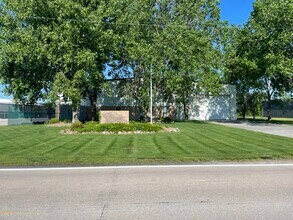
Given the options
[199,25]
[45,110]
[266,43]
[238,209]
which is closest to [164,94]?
[199,25]

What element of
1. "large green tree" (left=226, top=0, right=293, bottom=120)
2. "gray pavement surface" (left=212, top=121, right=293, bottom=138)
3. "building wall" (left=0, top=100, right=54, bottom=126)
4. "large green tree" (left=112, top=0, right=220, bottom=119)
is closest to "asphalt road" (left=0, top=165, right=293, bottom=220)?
"gray pavement surface" (left=212, top=121, right=293, bottom=138)

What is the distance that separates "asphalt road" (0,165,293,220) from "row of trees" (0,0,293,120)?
19.2 meters

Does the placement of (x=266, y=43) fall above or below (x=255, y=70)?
above

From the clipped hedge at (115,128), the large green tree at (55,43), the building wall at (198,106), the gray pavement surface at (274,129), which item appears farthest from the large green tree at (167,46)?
the clipped hedge at (115,128)

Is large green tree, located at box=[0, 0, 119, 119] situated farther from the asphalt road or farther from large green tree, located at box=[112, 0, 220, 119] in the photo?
the asphalt road

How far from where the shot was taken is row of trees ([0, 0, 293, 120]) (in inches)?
1073

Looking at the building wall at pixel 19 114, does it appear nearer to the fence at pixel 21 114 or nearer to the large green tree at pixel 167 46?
the fence at pixel 21 114

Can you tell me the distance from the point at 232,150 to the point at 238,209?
26.1 ft

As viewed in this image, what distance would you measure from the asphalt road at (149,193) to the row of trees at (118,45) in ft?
62.9

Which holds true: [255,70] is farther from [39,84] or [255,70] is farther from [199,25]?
[39,84]

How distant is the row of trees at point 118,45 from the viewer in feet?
89.5

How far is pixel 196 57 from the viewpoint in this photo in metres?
31.4

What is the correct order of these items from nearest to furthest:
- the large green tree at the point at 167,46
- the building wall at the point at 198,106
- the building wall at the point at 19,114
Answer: the large green tree at the point at 167,46, the building wall at the point at 19,114, the building wall at the point at 198,106

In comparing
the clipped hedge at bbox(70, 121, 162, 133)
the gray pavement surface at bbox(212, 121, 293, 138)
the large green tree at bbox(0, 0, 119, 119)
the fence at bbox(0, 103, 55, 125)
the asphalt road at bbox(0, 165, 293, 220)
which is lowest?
the asphalt road at bbox(0, 165, 293, 220)
